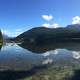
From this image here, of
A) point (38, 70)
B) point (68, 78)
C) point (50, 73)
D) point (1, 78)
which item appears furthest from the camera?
point (38, 70)

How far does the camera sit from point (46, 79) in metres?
30.9

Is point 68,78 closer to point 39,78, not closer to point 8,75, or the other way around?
point 39,78

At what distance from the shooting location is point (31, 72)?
36656 mm

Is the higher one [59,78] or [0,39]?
[0,39]

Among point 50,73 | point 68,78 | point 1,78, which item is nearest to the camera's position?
point 68,78

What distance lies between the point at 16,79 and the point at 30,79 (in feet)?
5.89

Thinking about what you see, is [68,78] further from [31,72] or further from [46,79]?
[31,72]

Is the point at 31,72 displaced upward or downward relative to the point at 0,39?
downward

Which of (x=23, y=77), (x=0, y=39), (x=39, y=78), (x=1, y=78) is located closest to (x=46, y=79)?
(x=39, y=78)

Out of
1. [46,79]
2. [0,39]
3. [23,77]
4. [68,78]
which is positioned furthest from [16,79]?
[0,39]

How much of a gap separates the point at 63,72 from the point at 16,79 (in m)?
7.00

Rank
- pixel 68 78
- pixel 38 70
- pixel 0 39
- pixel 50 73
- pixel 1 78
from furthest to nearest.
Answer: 1. pixel 0 39
2. pixel 38 70
3. pixel 50 73
4. pixel 1 78
5. pixel 68 78

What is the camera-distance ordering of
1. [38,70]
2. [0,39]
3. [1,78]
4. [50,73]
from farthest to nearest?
[0,39]
[38,70]
[50,73]
[1,78]

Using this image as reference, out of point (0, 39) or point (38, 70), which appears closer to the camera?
point (38, 70)
